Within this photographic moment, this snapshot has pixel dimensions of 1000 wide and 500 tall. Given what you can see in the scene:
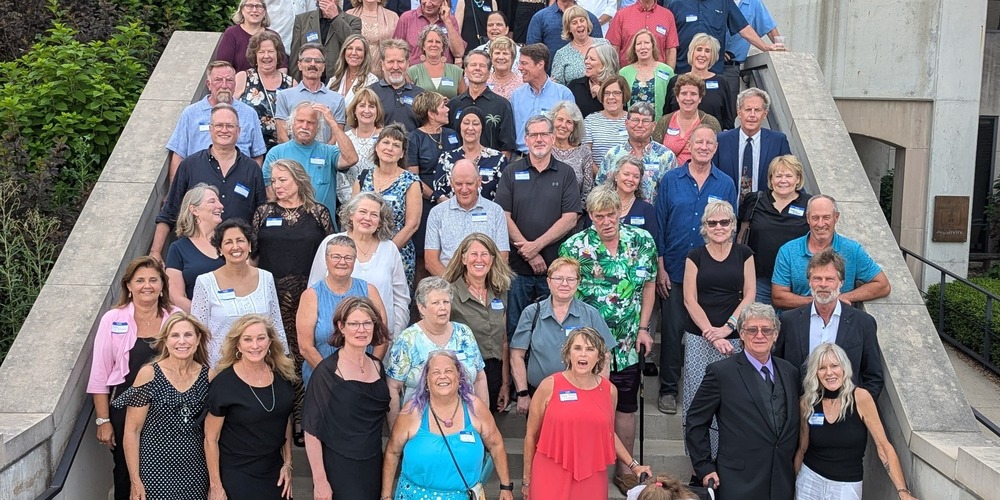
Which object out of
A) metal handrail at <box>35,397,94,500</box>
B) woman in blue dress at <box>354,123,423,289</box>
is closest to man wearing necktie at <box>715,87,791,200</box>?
woman in blue dress at <box>354,123,423,289</box>

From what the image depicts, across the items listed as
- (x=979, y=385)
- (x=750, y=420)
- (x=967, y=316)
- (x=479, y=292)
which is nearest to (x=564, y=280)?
(x=479, y=292)

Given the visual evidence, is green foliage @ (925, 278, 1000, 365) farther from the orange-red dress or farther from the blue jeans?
the orange-red dress

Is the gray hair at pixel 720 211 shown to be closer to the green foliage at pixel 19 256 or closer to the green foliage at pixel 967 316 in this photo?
the green foliage at pixel 19 256

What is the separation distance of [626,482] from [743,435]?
0.98 meters

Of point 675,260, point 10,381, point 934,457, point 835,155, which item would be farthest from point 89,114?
point 934,457

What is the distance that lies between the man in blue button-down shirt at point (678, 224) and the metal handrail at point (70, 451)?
3859 mm

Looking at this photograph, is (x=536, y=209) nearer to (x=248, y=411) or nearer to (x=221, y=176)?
(x=221, y=176)

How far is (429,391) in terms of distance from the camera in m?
6.40

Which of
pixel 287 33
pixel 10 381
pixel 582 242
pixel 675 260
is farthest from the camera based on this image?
pixel 287 33

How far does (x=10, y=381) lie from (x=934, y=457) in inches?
222

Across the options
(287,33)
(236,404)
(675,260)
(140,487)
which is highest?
(287,33)

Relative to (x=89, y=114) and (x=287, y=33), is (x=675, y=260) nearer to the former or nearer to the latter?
(x=287, y=33)

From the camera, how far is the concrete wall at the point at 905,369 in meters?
6.39

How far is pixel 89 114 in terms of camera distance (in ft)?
33.7
